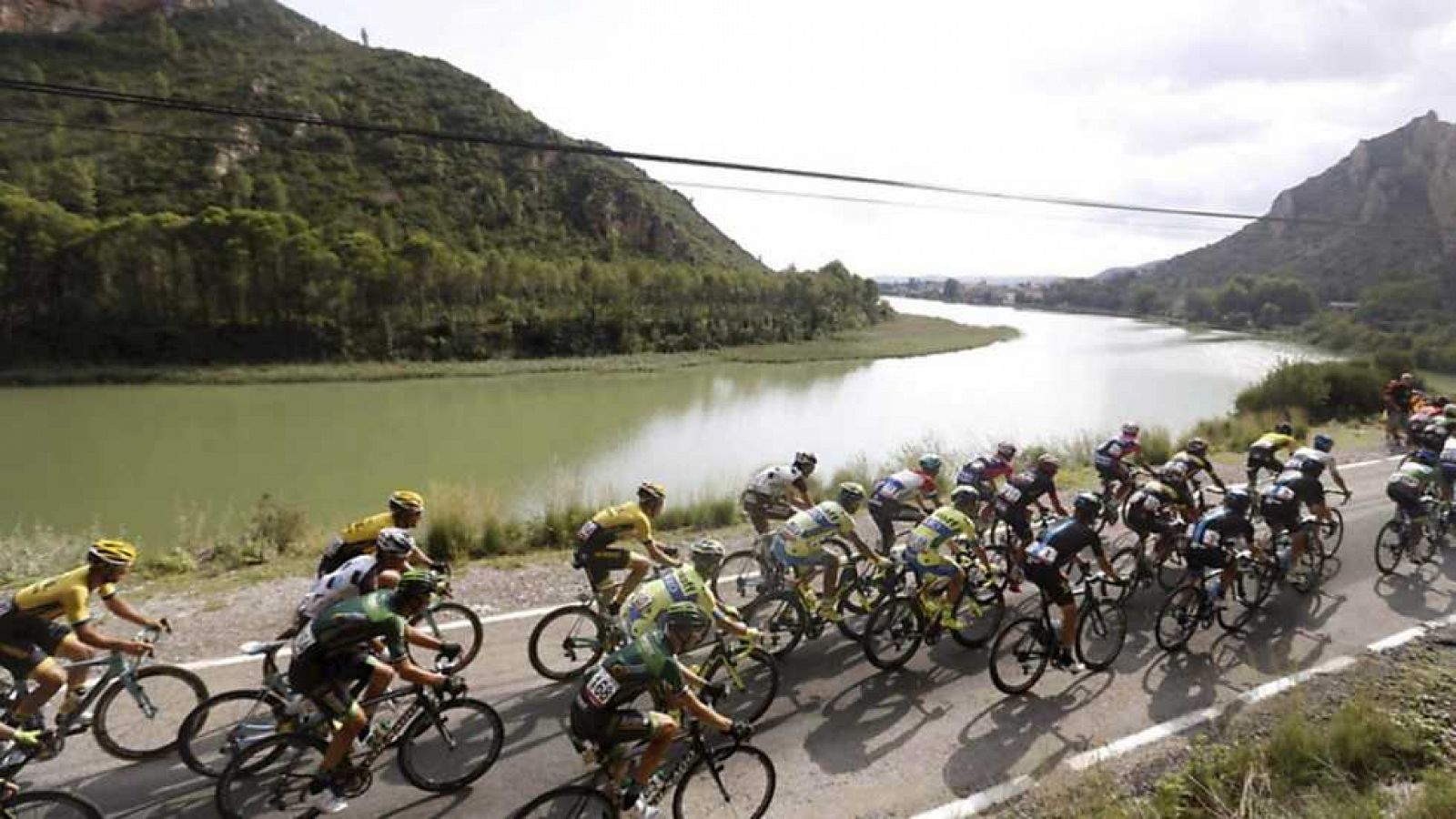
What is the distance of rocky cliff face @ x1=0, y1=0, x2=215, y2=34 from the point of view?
73.4m

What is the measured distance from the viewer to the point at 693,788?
4906 millimetres

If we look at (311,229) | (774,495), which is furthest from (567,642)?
(311,229)

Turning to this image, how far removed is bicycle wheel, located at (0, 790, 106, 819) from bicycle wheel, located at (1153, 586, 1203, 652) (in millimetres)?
8573

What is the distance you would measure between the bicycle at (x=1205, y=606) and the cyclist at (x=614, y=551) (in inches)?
202

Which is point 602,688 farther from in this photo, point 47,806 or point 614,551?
point 47,806

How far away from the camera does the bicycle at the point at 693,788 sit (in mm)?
3998

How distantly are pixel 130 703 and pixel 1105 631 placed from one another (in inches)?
332

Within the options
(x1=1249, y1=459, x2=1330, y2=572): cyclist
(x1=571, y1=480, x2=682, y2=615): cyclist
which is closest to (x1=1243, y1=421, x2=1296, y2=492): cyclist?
(x1=1249, y1=459, x2=1330, y2=572): cyclist

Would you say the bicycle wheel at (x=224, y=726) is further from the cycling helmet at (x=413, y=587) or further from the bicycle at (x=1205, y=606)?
the bicycle at (x=1205, y=606)

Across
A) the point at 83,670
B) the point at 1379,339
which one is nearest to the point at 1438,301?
the point at 1379,339

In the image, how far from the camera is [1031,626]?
6.52m

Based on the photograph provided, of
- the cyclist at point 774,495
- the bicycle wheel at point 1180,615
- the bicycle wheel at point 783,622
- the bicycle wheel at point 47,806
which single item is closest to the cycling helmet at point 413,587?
the bicycle wheel at point 47,806

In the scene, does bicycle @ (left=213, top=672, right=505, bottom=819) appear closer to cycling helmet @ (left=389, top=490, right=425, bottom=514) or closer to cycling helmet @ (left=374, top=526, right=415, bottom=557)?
cycling helmet @ (left=374, top=526, right=415, bottom=557)

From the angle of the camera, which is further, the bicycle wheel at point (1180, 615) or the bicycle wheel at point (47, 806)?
the bicycle wheel at point (1180, 615)
